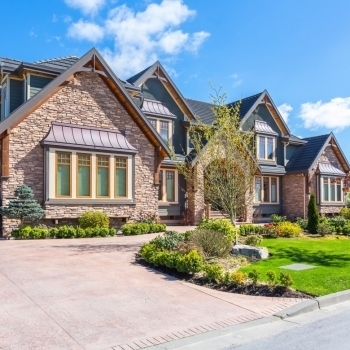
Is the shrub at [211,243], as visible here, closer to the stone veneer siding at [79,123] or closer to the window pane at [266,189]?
the stone veneer siding at [79,123]

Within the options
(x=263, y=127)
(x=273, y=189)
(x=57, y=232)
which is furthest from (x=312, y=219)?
(x=57, y=232)

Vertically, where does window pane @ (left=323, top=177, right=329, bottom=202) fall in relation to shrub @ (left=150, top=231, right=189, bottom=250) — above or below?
above

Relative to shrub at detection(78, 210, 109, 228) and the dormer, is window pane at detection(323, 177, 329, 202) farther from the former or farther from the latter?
shrub at detection(78, 210, 109, 228)

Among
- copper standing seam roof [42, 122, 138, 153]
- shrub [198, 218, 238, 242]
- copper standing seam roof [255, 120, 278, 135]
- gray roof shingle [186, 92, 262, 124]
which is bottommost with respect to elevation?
shrub [198, 218, 238, 242]

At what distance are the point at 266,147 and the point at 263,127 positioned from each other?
4.81ft

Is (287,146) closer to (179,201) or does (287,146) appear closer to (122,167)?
(179,201)

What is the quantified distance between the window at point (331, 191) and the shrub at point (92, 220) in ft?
60.0

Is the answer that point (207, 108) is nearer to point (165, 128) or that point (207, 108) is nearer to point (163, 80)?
point (163, 80)

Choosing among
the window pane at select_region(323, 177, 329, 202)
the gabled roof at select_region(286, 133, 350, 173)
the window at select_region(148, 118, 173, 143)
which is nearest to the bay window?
the gabled roof at select_region(286, 133, 350, 173)

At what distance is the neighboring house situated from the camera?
16.3m

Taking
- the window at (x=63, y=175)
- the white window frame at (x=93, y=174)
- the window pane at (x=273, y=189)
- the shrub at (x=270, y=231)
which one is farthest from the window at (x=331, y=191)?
the window at (x=63, y=175)

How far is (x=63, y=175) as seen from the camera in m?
17.0

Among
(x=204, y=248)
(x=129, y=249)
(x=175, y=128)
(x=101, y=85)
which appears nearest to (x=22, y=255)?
(x=129, y=249)

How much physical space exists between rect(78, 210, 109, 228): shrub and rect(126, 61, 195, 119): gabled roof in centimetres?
848
